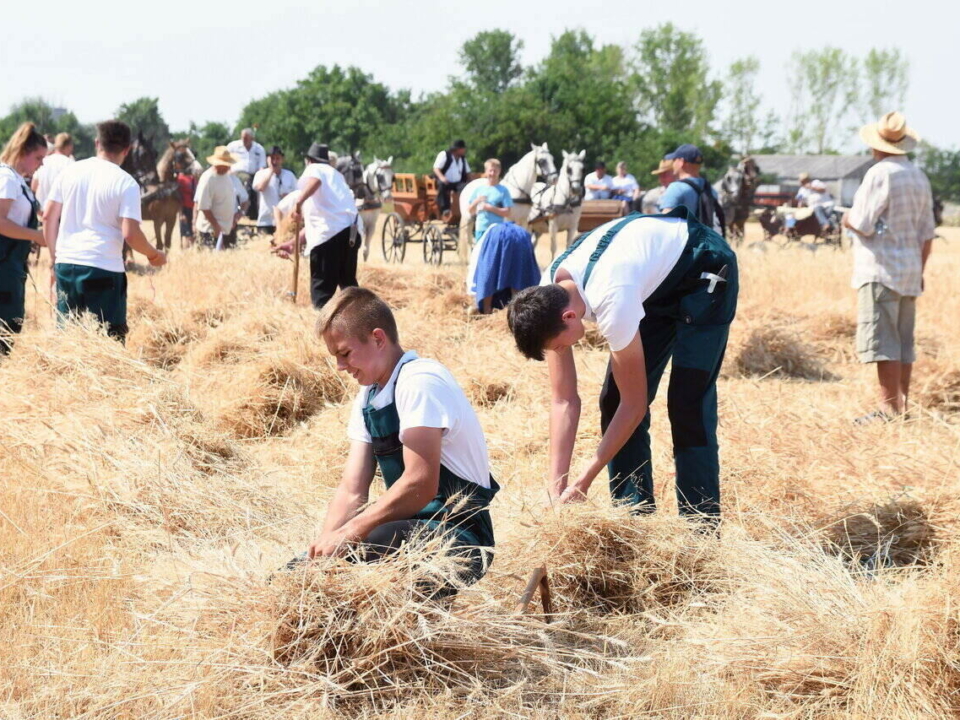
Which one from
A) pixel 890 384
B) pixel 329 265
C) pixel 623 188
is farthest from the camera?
pixel 623 188

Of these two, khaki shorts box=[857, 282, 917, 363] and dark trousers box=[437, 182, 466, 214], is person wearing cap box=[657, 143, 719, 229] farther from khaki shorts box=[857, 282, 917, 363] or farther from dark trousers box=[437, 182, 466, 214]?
dark trousers box=[437, 182, 466, 214]

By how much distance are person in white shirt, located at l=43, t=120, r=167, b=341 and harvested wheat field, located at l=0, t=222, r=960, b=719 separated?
0.96 feet

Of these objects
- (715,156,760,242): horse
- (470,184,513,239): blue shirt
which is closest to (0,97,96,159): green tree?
(715,156,760,242): horse

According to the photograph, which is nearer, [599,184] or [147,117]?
[599,184]

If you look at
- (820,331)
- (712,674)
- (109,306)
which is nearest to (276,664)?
(712,674)

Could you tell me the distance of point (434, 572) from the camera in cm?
291

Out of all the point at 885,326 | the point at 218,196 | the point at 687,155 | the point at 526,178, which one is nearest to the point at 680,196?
the point at 687,155

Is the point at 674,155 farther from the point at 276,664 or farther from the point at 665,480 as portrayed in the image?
the point at 276,664

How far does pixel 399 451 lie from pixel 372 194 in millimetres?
15575

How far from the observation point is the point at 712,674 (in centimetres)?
298

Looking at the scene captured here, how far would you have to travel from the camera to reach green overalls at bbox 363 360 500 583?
125 inches

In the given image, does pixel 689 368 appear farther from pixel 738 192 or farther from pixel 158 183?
pixel 738 192

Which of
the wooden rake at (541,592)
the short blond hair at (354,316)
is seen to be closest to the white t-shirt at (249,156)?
the short blond hair at (354,316)

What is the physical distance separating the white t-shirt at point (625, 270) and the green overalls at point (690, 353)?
6cm
